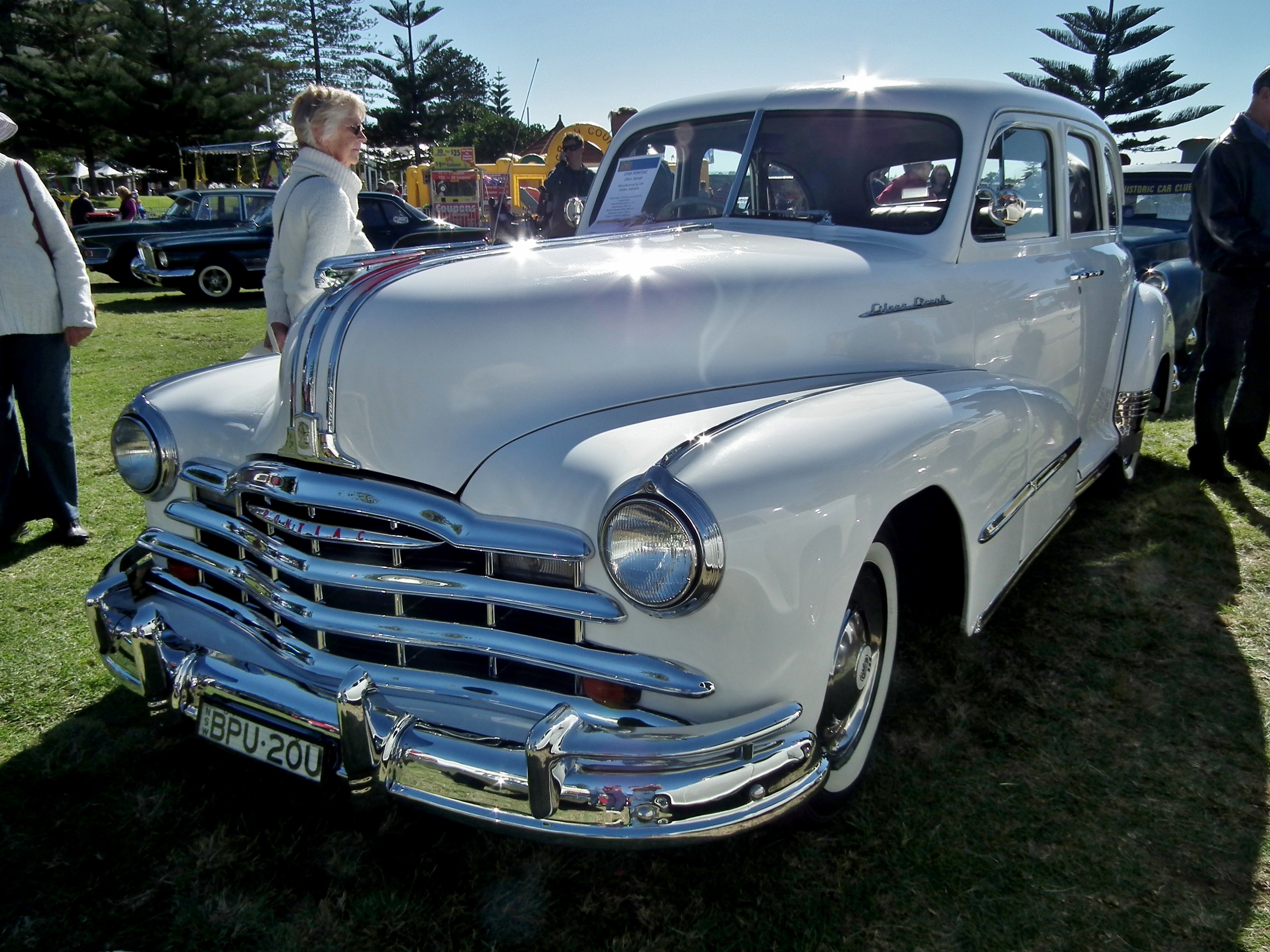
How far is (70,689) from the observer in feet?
9.32

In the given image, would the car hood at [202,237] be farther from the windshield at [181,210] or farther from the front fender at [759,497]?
the front fender at [759,497]

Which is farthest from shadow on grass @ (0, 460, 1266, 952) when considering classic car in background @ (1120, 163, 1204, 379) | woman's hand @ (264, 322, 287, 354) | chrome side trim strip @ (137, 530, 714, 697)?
classic car in background @ (1120, 163, 1204, 379)

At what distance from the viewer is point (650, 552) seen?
5.47 ft

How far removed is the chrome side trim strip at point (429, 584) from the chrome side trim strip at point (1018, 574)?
3.78ft

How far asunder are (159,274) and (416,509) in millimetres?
12603

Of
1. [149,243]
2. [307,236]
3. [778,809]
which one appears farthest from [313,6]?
[778,809]

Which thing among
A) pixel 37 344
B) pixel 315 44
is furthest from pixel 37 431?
pixel 315 44

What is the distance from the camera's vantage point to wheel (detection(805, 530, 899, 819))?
6.75 ft

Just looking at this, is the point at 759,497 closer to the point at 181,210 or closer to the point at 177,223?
the point at 177,223

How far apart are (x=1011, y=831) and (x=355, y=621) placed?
5.09 ft

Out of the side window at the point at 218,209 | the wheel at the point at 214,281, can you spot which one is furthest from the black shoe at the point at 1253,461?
the side window at the point at 218,209

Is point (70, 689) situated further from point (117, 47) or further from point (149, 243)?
point (117, 47)

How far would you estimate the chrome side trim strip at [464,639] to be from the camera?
1688 millimetres

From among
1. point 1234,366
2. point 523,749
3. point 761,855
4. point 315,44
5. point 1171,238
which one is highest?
point 315,44
